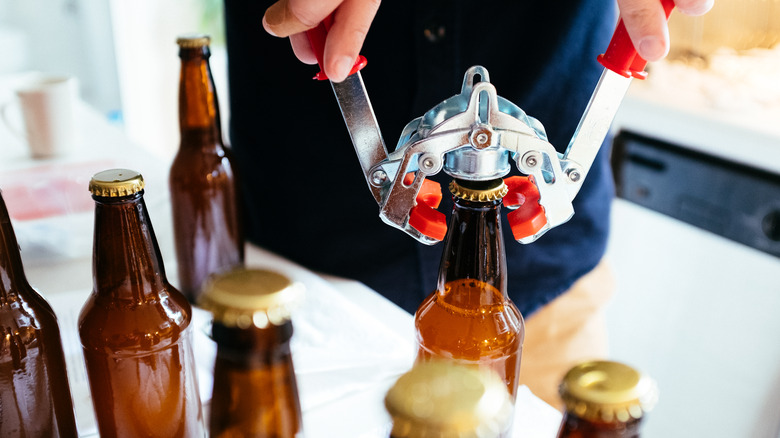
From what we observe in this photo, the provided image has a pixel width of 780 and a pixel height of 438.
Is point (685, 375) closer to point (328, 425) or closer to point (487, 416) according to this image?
point (328, 425)

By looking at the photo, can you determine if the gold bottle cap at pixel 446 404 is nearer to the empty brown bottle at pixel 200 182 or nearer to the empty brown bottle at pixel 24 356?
the empty brown bottle at pixel 24 356

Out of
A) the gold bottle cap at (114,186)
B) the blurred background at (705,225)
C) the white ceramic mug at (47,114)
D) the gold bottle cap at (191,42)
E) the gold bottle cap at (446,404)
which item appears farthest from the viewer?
the blurred background at (705,225)

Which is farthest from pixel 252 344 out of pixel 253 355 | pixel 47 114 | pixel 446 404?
pixel 47 114

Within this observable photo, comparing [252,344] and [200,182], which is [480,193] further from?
[200,182]

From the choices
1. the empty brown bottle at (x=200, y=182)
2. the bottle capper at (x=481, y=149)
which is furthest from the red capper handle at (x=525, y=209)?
the empty brown bottle at (x=200, y=182)

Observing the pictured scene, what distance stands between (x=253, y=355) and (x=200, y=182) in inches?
15.6

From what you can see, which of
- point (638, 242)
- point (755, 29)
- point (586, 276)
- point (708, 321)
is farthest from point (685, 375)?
point (755, 29)

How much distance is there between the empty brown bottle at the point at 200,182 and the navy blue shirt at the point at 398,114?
117mm

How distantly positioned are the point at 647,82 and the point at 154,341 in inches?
55.2

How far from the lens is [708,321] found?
49.4 inches

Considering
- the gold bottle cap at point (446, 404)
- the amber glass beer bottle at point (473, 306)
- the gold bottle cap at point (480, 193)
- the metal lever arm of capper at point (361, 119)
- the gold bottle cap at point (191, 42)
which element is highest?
the gold bottle cap at point (191, 42)

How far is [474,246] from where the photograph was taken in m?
0.44

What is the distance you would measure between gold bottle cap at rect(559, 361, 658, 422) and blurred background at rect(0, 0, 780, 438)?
873mm

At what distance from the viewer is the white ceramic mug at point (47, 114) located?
986 mm
